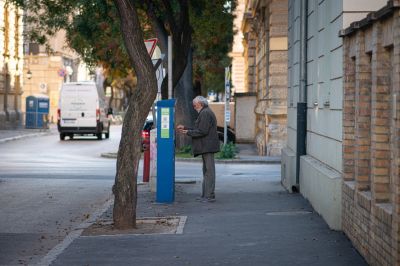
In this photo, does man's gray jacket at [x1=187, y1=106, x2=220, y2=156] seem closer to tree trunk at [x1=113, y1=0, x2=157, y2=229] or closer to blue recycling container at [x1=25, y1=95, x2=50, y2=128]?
tree trunk at [x1=113, y1=0, x2=157, y2=229]

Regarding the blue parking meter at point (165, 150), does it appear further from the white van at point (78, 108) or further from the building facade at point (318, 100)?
the white van at point (78, 108)

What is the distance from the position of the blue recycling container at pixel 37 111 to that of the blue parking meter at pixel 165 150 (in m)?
39.9

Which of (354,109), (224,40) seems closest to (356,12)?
(354,109)

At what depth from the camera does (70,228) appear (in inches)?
509

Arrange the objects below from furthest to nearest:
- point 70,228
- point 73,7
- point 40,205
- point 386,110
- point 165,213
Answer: point 73,7
point 40,205
point 165,213
point 70,228
point 386,110

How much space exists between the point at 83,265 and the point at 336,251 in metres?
2.53

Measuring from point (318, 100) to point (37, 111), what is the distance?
42312 millimetres

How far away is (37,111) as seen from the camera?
55.4 metres

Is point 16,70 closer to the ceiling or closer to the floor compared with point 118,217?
closer to the ceiling

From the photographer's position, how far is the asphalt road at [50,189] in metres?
11.7

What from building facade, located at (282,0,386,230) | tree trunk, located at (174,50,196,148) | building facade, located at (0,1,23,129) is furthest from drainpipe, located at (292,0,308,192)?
building facade, located at (0,1,23,129)

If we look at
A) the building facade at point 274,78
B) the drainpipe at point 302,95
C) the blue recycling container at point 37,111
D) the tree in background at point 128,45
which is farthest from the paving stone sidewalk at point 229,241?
the blue recycling container at point 37,111

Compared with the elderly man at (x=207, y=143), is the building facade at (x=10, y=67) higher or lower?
higher

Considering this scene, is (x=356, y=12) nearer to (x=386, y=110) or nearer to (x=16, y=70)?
(x=386, y=110)
